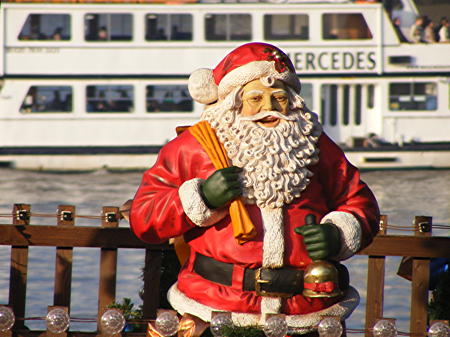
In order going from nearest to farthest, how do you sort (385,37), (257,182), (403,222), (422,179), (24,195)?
(257,182) → (403,222) → (24,195) → (422,179) → (385,37)

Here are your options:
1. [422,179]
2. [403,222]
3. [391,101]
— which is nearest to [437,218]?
[403,222]

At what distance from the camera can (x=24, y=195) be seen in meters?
14.9

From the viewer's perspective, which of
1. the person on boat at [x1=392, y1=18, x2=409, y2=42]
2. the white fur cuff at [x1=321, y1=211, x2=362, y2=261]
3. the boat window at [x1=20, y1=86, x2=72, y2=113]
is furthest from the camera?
the person on boat at [x1=392, y1=18, x2=409, y2=42]

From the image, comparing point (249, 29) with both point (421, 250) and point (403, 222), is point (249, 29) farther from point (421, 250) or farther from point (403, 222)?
point (421, 250)

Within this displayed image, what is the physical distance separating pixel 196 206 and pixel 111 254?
105 cm

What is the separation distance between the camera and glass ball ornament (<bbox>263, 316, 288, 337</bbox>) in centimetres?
370

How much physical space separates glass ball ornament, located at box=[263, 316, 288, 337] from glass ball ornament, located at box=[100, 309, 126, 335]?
629 mm

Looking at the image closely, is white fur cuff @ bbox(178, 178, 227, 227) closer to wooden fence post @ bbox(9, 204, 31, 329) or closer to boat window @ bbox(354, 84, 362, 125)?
wooden fence post @ bbox(9, 204, 31, 329)

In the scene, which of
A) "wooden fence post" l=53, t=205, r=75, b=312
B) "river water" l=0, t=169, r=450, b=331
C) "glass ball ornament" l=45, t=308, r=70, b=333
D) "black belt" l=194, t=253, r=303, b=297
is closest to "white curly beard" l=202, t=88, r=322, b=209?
"black belt" l=194, t=253, r=303, b=297

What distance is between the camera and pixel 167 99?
19.2 metres

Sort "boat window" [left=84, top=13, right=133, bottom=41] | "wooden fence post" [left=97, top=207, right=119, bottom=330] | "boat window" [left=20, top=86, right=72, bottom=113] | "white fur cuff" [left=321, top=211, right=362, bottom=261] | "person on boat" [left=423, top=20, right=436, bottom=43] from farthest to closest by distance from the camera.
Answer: "person on boat" [left=423, top=20, right=436, bottom=43] < "boat window" [left=84, top=13, right=133, bottom=41] < "boat window" [left=20, top=86, right=72, bottom=113] < "wooden fence post" [left=97, top=207, right=119, bottom=330] < "white fur cuff" [left=321, top=211, right=362, bottom=261]

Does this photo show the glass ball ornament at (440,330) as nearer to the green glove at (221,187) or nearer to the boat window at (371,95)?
the green glove at (221,187)

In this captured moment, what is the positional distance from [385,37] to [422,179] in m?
3.06

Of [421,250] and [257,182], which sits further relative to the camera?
[421,250]
